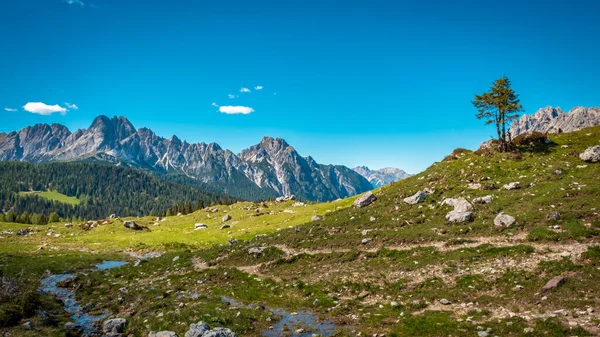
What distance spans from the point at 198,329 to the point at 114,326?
302 inches

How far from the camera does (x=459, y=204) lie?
37812 millimetres

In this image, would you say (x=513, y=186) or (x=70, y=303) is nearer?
(x=70, y=303)

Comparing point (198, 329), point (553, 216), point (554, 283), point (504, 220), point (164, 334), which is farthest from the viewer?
point (504, 220)

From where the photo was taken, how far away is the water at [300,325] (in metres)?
19.0

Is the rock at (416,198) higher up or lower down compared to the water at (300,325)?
higher up

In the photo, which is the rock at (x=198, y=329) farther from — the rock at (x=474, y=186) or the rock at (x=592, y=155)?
the rock at (x=592, y=155)

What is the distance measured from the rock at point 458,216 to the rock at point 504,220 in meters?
2.88

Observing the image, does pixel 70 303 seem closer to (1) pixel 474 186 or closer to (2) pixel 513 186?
(1) pixel 474 186

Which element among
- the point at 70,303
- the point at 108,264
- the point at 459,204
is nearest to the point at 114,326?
the point at 70,303

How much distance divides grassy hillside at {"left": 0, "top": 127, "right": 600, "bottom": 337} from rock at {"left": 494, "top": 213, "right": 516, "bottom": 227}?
603 mm

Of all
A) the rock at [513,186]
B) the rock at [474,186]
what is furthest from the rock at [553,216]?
the rock at [474,186]

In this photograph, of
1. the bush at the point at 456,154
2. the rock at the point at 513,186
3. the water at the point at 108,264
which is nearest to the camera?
the rock at the point at 513,186

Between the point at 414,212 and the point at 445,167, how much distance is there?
17.5 metres

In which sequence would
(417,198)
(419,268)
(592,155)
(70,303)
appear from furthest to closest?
(417,198) < (592,155) < (70,303) < (419,268)
